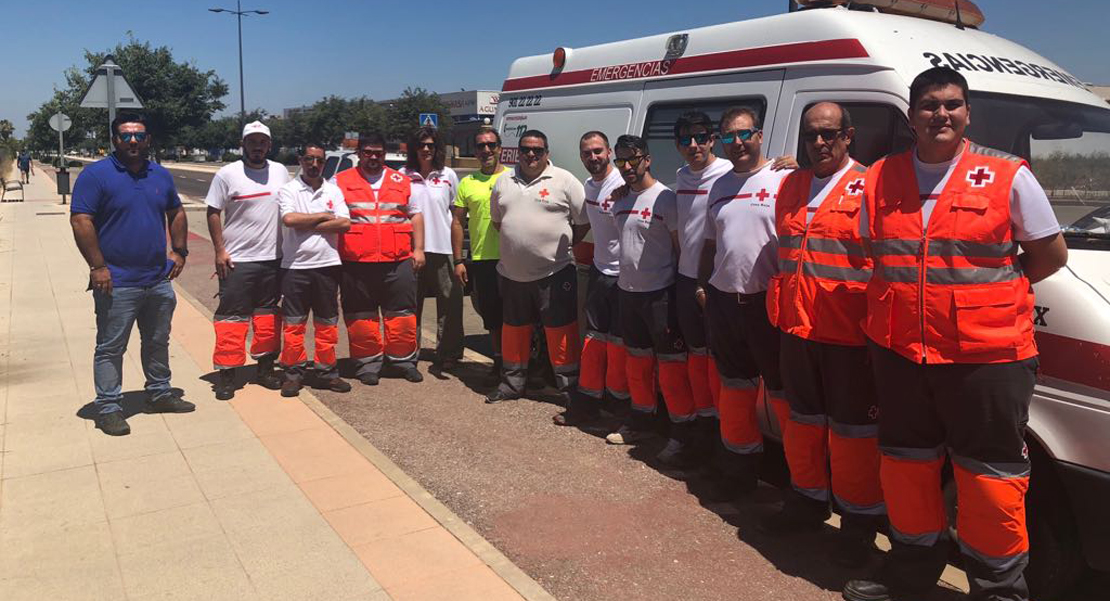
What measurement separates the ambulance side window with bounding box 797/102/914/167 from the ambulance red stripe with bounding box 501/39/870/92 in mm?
278

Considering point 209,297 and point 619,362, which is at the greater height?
point 619,362

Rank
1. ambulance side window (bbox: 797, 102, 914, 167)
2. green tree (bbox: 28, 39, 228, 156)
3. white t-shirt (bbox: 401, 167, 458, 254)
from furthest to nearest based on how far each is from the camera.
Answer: green tree (bbox: 28, 39, 228, 156)
white t-shirt (bbox: 401, 167, 458, 254)
ambulance side window (bbox: 797, 102, 914, 167)

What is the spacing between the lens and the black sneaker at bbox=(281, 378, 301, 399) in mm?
6527

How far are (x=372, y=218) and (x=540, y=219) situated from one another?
4.88ft

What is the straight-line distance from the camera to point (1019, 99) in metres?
4.34

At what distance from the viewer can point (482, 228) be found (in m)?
6.67

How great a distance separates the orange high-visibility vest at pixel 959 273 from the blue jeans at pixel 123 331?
4.62 metres

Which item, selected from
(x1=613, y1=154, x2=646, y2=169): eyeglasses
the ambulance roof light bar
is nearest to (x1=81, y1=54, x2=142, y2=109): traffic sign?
(x1=613, y1=154, x2=646, y2=169): eyeglasses

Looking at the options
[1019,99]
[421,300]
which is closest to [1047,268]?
[1019,99]

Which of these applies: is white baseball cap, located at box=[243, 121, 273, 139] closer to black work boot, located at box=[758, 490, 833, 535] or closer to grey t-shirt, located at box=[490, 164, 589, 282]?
grey t-shirt, located at box=[490, 164, 589, 282]

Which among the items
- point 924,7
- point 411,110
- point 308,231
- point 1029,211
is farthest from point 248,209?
point 411,110

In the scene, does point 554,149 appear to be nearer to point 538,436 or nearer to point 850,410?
point 538,436

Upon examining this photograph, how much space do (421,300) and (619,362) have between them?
2.95 m

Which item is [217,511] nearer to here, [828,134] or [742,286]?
[742,286]
